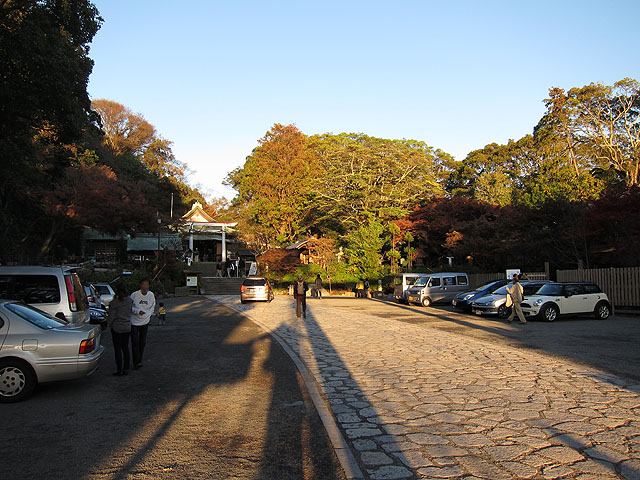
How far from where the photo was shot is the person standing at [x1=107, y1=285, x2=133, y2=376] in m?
8.62

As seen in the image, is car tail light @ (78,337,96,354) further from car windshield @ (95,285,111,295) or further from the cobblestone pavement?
car windshield @ (95,285,111,295)

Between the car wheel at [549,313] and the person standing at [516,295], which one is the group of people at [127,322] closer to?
the person standing at [516,295]

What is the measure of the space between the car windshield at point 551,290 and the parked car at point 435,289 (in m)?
8.19

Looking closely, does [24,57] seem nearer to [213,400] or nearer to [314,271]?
[213,400]

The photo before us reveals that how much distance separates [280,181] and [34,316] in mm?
34839

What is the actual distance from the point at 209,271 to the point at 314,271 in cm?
1176

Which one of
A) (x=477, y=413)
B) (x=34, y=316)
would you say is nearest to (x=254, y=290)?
(x=34, y=316)

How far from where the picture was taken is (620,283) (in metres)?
20.5

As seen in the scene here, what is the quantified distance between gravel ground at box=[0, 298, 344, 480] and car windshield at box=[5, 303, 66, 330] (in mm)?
1021

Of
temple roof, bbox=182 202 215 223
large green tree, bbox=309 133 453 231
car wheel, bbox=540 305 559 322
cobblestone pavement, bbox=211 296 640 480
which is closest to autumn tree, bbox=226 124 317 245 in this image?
large green tree, bbox=309 133 453 231

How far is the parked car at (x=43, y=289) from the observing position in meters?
8.84

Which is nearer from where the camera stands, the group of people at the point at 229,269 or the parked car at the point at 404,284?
the parked car at the point at 404,284

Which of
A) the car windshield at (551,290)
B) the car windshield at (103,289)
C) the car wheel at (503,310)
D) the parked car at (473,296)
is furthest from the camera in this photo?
the parked car at (473,296)

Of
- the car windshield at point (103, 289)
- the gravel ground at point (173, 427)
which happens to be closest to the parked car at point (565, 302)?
the gravel ground at point (173, 427)
